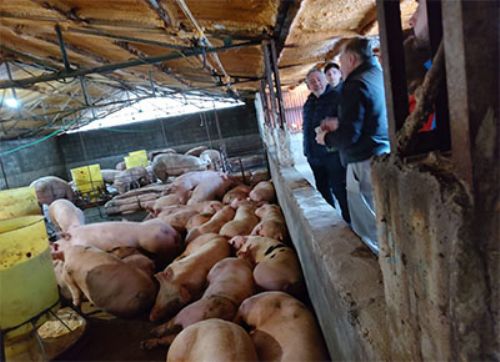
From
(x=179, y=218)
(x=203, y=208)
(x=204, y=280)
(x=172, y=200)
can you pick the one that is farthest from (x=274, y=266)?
(x=172, y=200)

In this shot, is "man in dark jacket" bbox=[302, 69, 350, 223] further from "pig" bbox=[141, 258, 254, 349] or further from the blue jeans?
"pig" bbox=[141, 258, 254, 349]

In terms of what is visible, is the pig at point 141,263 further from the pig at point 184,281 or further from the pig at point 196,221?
the pig at point 196,221

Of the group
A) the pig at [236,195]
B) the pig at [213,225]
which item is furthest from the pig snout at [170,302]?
the pig at [236,195]

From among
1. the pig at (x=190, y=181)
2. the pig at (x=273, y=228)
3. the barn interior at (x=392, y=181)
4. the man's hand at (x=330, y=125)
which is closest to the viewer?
the barn interior at (x=392, y=181)

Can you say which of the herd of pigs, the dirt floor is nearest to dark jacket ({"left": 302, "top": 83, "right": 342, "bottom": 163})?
the herd of pigs

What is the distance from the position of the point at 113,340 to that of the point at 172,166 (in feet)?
27.4

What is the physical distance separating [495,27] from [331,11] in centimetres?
236

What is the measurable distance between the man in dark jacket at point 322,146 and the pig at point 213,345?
2.07 metres

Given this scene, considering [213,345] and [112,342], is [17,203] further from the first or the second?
[213,345]

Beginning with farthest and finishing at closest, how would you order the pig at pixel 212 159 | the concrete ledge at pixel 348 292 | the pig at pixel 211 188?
1. the pig at pixel 212 159
2. the pig at pixel 211 188
3. the concrete ledge at pixel 348 292

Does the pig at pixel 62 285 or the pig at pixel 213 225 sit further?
the pig at pixel 213 225

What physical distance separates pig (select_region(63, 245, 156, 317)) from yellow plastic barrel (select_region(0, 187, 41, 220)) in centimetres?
185

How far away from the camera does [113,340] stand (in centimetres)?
340

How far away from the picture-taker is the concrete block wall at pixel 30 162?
48.4 feet
